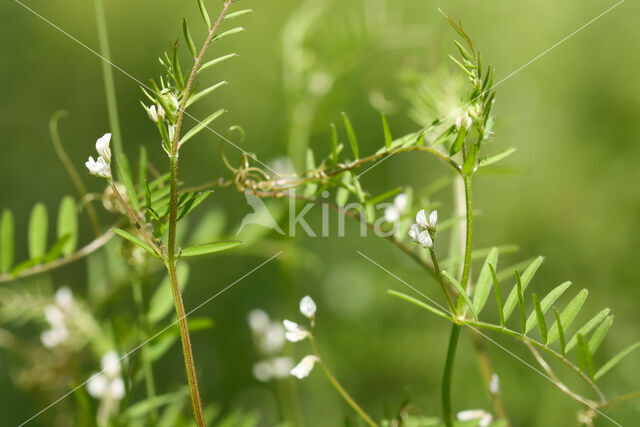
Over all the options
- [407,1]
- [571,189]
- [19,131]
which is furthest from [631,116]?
[19,131]

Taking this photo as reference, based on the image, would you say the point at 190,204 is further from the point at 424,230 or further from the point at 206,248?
the point at 424,230

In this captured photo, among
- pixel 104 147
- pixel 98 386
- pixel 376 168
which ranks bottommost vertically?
pixel 376 168

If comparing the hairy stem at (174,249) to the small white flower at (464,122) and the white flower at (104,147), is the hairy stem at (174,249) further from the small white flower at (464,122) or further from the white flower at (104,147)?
the small white flower at (464,122)

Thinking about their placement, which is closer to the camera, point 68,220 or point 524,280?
point 524,280

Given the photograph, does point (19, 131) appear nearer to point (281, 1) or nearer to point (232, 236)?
point (281, 1)

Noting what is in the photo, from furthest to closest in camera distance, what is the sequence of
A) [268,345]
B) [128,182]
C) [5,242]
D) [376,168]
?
[376,168]
[268,345]
[5,242]
[128,182]

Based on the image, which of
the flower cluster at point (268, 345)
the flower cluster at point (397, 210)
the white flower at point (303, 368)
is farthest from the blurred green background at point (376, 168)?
the white flower at point (303, 368)

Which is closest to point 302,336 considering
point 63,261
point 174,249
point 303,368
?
point 303,368
